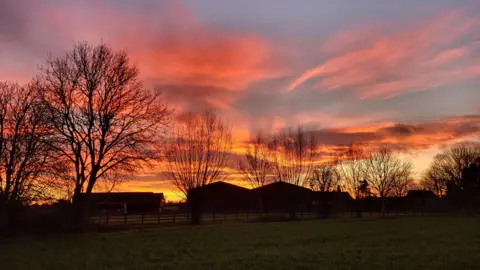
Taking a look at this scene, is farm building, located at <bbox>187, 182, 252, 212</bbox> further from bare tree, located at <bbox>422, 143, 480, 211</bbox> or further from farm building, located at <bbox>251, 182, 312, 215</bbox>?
bare tree, located at <bbox>422, 143, 480, 211</bbox>

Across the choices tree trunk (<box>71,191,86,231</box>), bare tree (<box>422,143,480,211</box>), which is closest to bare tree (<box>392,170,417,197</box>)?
bare tree (<box>422,143,480,211</box>)

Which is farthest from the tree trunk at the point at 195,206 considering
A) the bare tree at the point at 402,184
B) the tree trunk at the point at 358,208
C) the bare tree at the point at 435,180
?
the bare tree at the point at 435,180

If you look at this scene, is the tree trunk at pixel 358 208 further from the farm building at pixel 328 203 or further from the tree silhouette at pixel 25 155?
the tree silhouette at pixel 25 155

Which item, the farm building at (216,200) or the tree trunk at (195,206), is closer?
the tree trunk at (195,206)

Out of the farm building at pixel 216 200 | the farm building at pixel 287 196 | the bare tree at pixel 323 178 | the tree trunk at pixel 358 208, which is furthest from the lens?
the bare tree at pixel 323 178

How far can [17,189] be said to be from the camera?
110 feet

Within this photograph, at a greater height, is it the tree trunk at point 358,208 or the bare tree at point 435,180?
the bare tree at point 435,180

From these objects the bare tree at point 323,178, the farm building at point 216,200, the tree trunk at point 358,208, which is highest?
the bare tree at point 323,178

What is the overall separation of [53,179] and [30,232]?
4.81 m

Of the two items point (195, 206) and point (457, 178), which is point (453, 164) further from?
point (195, 206)

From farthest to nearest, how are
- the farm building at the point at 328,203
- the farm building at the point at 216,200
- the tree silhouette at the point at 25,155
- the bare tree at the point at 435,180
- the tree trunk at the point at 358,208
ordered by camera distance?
the bare tree at the point at 435,180 < the tree trunk at the point at 358,208 < the farm building at the point at 328,203 < the farm building at the point at 216,200 < the tree silhouette at the point at 25,155

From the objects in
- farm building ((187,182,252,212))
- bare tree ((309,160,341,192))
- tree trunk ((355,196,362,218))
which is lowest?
tree trunk ((355,196,362,218))

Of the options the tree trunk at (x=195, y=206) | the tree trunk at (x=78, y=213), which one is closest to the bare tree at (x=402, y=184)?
the tree trunk at (x=195, y=206)

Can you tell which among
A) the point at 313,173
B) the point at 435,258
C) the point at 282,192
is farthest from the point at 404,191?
the point at 435,258
